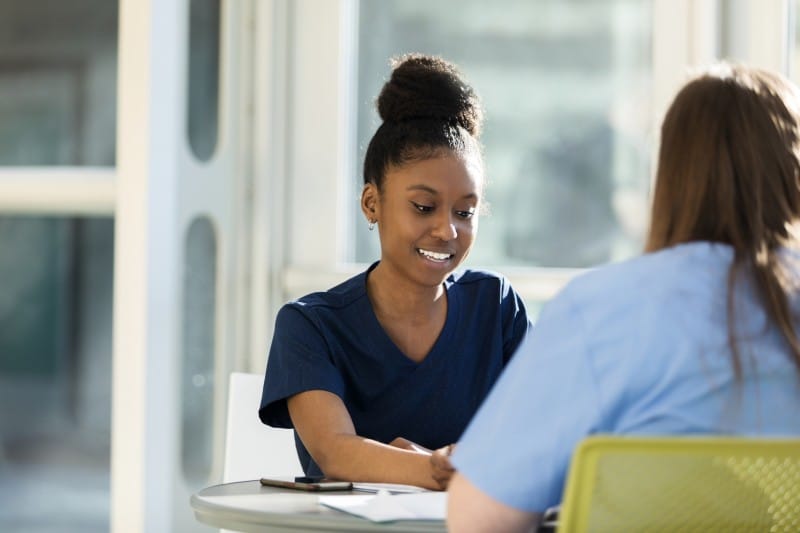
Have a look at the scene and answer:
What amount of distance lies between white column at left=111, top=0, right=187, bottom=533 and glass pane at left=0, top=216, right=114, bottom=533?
361mm

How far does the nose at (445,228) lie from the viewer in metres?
2.11

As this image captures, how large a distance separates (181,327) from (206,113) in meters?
0.61

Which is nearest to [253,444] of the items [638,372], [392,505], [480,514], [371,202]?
[371,202]

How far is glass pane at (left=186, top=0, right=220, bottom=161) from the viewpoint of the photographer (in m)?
3.38

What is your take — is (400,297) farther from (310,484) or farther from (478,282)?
(310,484)

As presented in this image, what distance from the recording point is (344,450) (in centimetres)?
191

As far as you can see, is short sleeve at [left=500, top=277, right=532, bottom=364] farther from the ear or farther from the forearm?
the forearm

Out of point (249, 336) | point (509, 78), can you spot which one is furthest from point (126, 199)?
point (509, 78)

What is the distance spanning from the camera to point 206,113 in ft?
11.3

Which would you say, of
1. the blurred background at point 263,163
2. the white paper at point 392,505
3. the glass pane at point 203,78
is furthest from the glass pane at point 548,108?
the white paper at point 392,505

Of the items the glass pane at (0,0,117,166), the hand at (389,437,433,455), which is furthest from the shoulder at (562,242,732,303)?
the glass pane at (0,0,117,166)

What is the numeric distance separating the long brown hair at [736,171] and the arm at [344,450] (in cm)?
67

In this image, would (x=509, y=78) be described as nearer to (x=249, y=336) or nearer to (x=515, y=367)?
(x=249, y=336)

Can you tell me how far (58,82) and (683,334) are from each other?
273 centimetres
